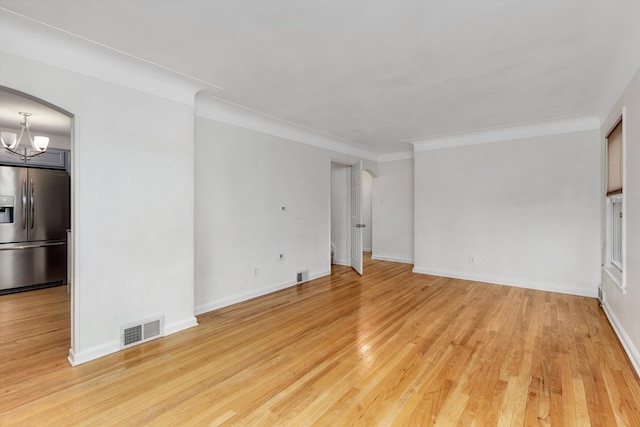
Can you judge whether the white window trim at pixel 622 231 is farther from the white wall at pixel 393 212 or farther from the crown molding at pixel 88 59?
the crown molding at pixel 88 59

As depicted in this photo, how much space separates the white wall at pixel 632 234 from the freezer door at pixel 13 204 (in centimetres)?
751

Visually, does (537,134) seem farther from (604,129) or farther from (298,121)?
(298,121)

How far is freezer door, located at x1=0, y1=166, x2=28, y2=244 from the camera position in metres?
4.53

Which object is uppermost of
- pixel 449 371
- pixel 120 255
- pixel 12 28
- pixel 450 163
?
pixel 12 28

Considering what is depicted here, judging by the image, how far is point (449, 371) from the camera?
2.37 metres

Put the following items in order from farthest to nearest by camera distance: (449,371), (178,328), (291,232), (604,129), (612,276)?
(291,232) < (604,129) < (612,276) < (178,328) < (449,371)

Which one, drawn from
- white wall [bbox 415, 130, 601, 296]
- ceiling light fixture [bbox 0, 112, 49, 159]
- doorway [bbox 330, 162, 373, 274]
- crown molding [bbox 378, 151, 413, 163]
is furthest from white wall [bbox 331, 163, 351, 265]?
ceiling light fixture [bbox 0, 112, 49, 159]

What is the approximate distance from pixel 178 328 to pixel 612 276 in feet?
15.8

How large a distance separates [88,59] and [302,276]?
384 cm

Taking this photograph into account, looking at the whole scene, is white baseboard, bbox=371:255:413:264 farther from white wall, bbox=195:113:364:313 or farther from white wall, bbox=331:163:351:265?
white wall, bbox=195:113:364:313

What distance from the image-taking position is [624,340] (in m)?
2.74

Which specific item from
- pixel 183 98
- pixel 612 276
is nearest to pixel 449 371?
pixel 612 276

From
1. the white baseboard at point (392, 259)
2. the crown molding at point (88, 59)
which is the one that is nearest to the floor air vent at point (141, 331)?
the crown molding at point (88, 59)

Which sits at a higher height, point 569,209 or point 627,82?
point 627,82
